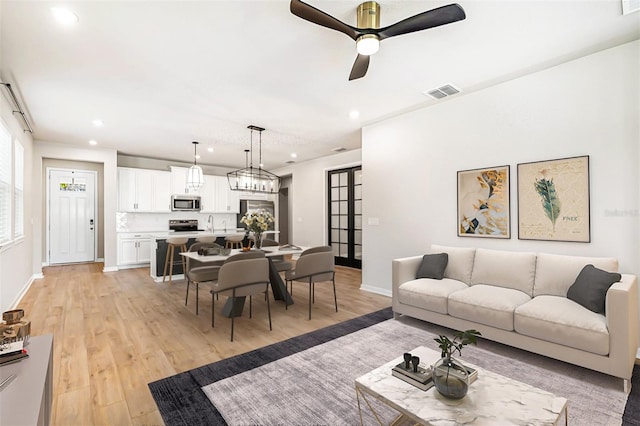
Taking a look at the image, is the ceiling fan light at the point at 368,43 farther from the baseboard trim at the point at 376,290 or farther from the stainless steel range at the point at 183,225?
the stainless steel range at the point at 183,225

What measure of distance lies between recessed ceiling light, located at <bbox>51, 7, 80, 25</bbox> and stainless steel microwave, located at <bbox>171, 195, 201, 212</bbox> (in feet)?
19.4

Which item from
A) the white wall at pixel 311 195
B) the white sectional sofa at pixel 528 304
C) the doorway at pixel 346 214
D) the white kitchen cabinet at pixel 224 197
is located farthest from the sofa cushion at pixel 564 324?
the white kitchen cabinet at pixel 224 197

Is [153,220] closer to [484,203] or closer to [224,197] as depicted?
[224,197]

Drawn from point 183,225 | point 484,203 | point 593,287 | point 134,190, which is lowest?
point 593,287

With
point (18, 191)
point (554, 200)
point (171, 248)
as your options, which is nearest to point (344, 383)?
point (554, 200)

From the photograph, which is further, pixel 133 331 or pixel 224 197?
pixel 224 197

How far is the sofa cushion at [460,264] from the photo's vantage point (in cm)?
357

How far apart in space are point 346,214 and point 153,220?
16.3 feet

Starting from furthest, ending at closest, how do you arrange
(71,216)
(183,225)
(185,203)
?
(183,225)
(185,203)
(71,216)

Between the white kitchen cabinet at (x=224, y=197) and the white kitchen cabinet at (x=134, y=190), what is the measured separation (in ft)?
5.55

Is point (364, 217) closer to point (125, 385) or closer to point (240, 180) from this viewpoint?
point (240, 180)

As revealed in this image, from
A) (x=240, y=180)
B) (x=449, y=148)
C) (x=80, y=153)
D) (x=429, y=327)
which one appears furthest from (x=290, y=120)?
(x=80, y=153)

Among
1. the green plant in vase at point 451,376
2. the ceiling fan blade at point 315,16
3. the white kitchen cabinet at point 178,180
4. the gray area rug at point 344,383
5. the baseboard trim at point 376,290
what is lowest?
the gray area rug at point 344,383

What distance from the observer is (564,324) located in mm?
2373
